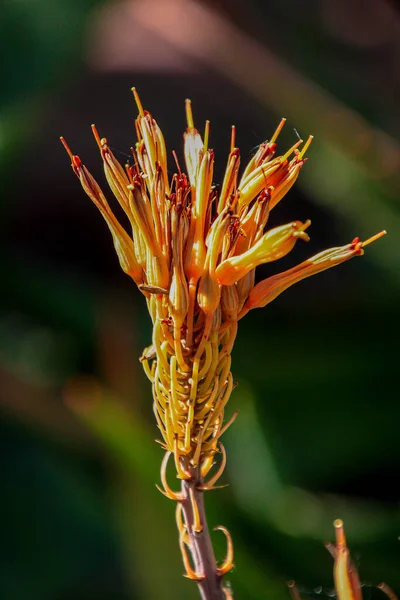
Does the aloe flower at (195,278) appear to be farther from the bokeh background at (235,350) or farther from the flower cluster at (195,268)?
the bokeh background at (235,350)

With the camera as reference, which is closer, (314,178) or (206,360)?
(206,360)

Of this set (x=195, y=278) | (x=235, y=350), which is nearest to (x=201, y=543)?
(x=195, y=278)

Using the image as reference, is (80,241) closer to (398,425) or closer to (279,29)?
(279,29)

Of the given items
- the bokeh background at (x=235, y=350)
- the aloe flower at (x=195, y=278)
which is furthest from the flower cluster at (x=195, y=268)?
the bokeh background at (x=235, y=350)

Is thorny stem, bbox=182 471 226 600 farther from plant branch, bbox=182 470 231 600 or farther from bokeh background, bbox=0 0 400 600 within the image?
bokeh background, bbox=0 0 400 600

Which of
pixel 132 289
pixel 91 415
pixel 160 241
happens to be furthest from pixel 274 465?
pixel 160 241

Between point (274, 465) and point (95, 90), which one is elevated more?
point (95, 90)

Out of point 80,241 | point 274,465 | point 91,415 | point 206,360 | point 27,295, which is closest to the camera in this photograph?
point 206,360

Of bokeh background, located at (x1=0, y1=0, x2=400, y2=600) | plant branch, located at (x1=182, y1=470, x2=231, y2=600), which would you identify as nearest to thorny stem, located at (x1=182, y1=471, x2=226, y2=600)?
plant branch, located at (x1=182, y1=470, x2=231, y2=600)
